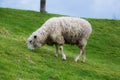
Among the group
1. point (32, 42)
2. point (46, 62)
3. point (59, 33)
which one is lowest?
point (46, 62)

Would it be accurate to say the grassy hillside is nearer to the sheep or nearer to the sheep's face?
the sheep's face

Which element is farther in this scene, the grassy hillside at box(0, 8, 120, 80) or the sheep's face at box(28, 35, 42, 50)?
the sheep's face at box(28, 35, 42, 50)

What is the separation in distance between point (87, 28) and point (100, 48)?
11803 millimetres

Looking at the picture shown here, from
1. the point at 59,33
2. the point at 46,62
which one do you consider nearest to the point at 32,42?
the point at 59,33

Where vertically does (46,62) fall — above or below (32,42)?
below

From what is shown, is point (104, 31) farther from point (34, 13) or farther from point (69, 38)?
point (69, 38)

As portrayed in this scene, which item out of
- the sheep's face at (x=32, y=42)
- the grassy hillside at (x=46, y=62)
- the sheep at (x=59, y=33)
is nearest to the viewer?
the grassy hillside at (x=46, y=62)

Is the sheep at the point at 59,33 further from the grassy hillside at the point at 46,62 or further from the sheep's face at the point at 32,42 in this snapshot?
the grassy hillside at the point at 46,62

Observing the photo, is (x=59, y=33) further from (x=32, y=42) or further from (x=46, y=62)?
(x=46, y=62)

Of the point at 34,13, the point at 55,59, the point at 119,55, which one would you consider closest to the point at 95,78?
the point at 55,59

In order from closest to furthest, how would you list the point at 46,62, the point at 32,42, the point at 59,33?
the point at 46,62 < the point at 59,33 < the point at 32,42

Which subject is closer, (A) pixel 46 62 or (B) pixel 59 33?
(A) pixel 46 62

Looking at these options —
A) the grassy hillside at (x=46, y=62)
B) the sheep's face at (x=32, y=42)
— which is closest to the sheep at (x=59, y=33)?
the sheep's face at (x=32, y=42)

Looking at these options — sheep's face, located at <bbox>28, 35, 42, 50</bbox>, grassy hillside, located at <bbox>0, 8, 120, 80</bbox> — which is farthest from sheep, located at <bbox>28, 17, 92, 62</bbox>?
grassy hillside, located at <bbox>0, 8, 120, 80</bbox>
